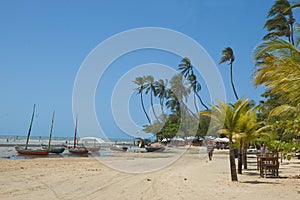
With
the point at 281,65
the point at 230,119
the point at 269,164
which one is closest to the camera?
the point at 281,65

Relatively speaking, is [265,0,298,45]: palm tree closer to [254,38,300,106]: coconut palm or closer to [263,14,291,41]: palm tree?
[263,14,291,41]: palm tree

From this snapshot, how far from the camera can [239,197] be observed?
8.05 m

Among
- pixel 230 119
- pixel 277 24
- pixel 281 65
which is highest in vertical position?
pixel 277 24

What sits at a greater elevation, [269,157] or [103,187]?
[269,157]

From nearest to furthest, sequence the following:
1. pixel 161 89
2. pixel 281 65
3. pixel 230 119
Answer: pixel 281 65, pixel 230 119, pixel 161 89

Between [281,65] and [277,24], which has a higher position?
[277,24]

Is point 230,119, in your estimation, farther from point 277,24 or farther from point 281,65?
point 277,24

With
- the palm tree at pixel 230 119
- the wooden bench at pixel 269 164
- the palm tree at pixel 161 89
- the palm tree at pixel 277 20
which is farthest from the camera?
the palm tree at pixel 161 89

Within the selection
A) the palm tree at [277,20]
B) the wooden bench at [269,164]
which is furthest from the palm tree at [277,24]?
the wooden bench at [269,164]

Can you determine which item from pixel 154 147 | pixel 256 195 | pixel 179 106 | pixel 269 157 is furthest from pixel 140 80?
pixel 256 195

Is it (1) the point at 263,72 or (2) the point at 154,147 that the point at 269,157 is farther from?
(2) the point at 154,147

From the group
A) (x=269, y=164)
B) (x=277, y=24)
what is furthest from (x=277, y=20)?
(x=269, y=164)

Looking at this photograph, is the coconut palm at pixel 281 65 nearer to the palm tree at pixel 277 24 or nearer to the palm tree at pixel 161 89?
the palm tree at pixel 277 24

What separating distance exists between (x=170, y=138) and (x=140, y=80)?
550 inches
